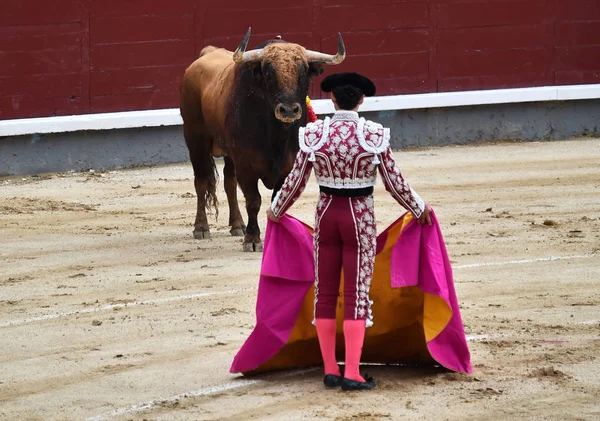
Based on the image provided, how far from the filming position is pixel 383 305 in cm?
454

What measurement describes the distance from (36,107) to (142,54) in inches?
39.2

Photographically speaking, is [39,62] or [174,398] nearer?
[174,398]

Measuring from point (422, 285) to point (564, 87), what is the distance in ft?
25.3

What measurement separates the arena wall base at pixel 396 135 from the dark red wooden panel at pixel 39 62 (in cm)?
53

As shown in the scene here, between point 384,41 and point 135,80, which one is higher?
point 384,41

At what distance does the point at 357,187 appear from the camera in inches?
169

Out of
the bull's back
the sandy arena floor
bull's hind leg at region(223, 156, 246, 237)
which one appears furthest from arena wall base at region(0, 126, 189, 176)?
bull's hind leg at region(223, 156, 246, 237)

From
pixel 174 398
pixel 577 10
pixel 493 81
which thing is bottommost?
pixel 174 398

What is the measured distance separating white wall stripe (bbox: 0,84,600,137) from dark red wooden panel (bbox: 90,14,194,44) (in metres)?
0.59

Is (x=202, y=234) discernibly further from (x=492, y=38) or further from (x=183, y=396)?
(x=492, y=38)

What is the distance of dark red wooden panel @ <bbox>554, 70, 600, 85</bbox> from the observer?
11969 millimetres

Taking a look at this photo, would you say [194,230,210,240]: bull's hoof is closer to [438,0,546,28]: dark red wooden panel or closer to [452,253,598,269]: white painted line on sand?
[452,253,598,269]: white painted line on sand

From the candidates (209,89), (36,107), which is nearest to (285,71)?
(209,89)

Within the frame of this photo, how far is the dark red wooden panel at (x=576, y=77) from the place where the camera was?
12.0 meters
